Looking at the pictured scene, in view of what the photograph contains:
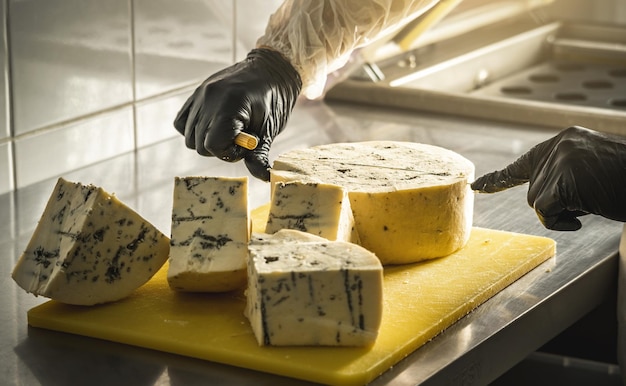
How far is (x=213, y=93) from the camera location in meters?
1.73

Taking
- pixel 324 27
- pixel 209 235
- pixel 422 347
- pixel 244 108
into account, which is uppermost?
pixel 324 27

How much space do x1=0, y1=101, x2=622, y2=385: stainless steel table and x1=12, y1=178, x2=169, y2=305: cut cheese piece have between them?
0.07m

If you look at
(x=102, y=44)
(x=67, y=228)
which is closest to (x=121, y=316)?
(x=67, y=228)

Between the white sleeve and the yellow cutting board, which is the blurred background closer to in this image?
the white sleeve

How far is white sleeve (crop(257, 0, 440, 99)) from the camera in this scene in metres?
1.88

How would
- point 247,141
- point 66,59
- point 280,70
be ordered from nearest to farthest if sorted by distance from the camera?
point 247,141
point 280,70
point 66,59

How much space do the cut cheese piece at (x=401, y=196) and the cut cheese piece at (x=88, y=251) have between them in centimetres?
28

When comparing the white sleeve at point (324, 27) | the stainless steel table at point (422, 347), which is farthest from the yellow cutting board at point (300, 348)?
the white sleeve at point (324, 27)

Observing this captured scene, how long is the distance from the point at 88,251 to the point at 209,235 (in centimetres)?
16

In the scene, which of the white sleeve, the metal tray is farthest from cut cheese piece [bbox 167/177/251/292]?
the metal tray

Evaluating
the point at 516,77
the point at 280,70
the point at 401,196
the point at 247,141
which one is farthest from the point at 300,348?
the point at 516,77

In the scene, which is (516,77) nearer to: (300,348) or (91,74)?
(91,74)

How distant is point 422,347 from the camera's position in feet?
4.36

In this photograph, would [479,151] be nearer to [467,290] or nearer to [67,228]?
[467,290]
